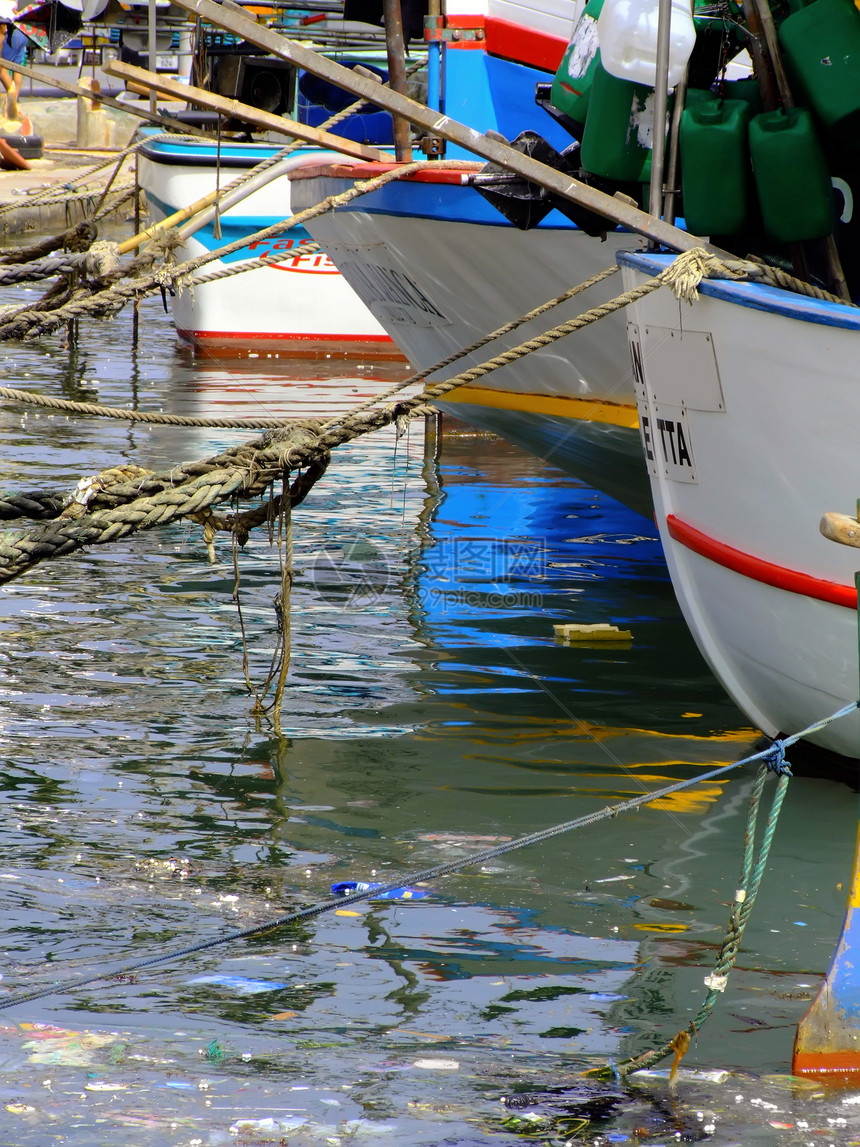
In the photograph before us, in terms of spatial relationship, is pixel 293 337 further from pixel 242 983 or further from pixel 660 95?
pixel 242 983

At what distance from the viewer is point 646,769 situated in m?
4.78

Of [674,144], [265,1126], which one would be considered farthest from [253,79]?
[265,1126]

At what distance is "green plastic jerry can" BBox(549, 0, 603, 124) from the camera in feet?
19.1

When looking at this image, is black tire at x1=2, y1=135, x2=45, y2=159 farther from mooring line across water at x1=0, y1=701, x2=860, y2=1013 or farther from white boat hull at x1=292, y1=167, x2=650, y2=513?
mooring line across water at x1=0, y1=701, x2=860, y2=1013

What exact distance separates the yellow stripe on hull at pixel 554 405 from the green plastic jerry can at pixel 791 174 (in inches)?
75.3

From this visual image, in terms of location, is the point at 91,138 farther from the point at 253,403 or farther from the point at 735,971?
the point at 735,971

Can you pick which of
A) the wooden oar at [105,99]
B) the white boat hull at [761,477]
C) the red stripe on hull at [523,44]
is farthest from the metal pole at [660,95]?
the wooden oar at [105,99]

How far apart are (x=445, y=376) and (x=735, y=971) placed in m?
5.96

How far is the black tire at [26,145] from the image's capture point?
944 inches

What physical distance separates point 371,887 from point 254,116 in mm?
4749

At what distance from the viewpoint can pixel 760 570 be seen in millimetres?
4379

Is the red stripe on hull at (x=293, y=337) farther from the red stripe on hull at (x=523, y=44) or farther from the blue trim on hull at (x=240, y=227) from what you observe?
the red stripe on hull at (x=523, y=44)

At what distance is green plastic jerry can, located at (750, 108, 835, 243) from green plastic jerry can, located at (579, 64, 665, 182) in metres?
0.66

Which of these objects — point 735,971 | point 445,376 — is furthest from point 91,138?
point 735,971
